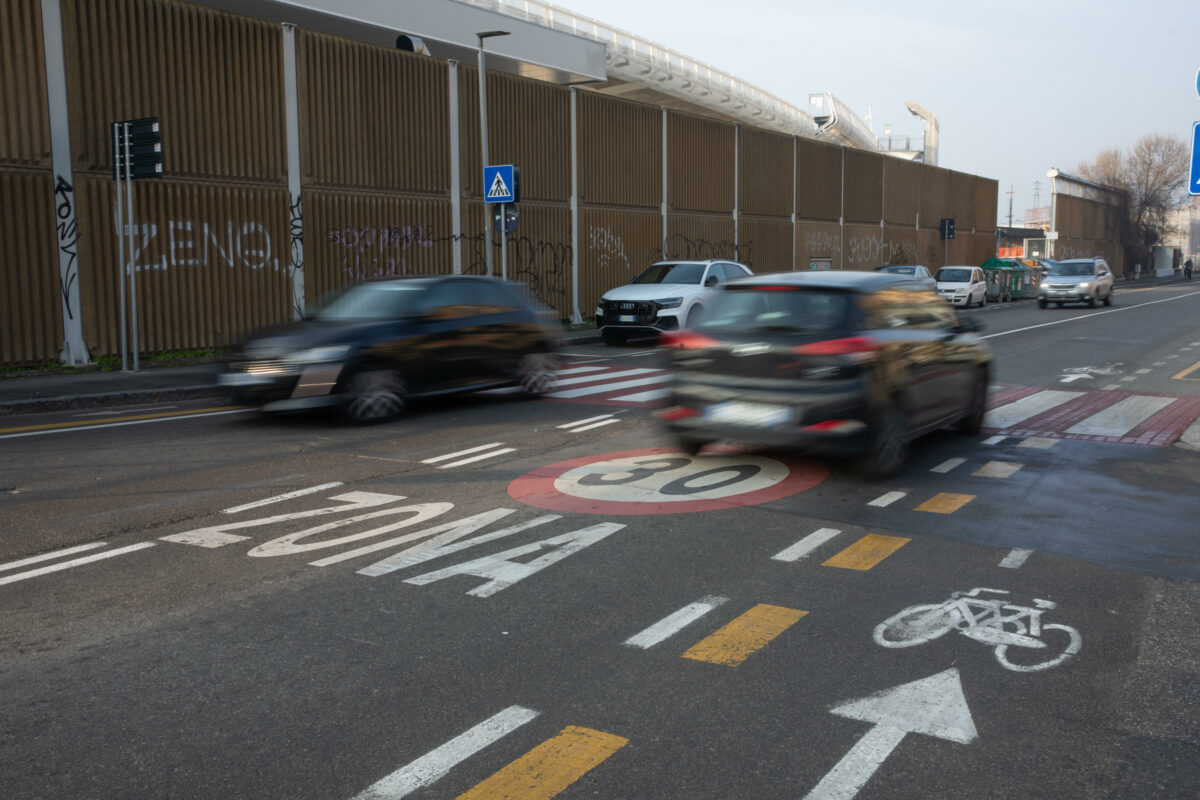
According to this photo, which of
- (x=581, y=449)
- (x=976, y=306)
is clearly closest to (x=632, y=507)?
(x=581, y=449)

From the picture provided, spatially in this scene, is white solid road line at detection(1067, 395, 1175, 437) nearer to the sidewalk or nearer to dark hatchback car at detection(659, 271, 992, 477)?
dark hatchback car at detection(659, 271, 992, 477)

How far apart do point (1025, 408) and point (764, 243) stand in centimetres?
2436

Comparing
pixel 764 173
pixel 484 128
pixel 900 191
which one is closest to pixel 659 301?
pixel 484 128

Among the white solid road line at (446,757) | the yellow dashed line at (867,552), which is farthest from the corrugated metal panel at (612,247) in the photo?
the white solid road line at (446,757)

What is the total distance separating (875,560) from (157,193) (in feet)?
48.9

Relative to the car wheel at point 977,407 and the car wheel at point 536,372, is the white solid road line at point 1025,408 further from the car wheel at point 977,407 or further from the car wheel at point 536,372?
the car wheel at point 536,372

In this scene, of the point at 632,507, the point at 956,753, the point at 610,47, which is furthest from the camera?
the point at 610,47

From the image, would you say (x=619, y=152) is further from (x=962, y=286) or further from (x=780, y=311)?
(x=780, y=311)

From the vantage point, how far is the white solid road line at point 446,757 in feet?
10.8

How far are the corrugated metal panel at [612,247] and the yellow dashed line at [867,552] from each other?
2103 centimetres

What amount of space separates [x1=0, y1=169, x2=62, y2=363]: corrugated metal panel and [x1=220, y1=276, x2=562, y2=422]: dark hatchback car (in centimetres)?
650

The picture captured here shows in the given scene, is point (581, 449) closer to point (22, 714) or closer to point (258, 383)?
point (258, 383)

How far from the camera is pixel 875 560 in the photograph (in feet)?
19.3

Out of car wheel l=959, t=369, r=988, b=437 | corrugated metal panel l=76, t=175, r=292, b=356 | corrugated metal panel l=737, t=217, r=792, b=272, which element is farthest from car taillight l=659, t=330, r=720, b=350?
corrugated metal panel l=737, t=217, r=792, b=272
